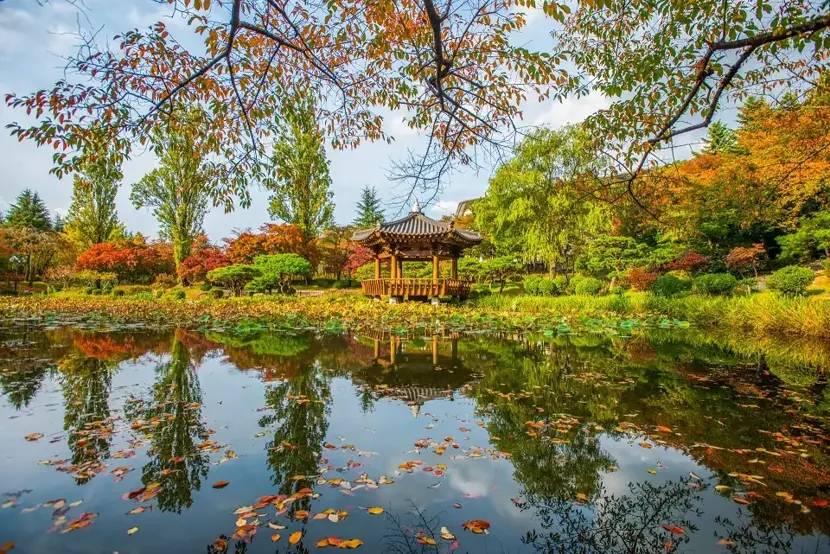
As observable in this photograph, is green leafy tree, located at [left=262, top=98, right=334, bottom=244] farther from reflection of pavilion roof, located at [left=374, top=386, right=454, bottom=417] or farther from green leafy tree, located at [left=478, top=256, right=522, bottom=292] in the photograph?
reflection of pavilion roof, located at [left=374, top=386, right=454, bottom=417]

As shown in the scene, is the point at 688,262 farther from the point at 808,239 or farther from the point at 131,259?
the point at 131,259

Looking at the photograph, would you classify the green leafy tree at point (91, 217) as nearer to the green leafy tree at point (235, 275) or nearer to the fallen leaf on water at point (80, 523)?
the green leafy tree at point (235, 275)

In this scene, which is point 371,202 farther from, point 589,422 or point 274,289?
point 589,422

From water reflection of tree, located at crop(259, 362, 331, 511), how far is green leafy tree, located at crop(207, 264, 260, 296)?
52.5 feet

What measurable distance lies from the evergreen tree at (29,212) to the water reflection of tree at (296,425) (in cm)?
4221

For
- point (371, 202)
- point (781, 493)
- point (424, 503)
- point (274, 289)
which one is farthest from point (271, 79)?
point (371, 202)

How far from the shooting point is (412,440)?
11.0 feet

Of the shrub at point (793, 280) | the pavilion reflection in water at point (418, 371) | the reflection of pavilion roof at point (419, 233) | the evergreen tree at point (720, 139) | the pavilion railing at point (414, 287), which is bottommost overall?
the pavilion reflection in water at point (418, 371)

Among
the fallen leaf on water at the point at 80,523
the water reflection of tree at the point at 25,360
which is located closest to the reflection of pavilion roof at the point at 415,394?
the fallen leaf on water at the point at 80,523

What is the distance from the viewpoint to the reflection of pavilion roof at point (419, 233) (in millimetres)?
16219

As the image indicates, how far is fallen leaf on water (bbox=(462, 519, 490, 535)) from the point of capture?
2123mm

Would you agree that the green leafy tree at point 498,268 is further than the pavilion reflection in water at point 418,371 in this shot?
Yes

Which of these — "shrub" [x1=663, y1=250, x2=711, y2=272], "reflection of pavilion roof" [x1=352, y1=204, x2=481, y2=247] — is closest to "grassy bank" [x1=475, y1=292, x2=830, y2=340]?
"reflection of pavilion roof" [x1=352, y1=204, x2=481, y2=247]

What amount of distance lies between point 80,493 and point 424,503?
1.95 m
